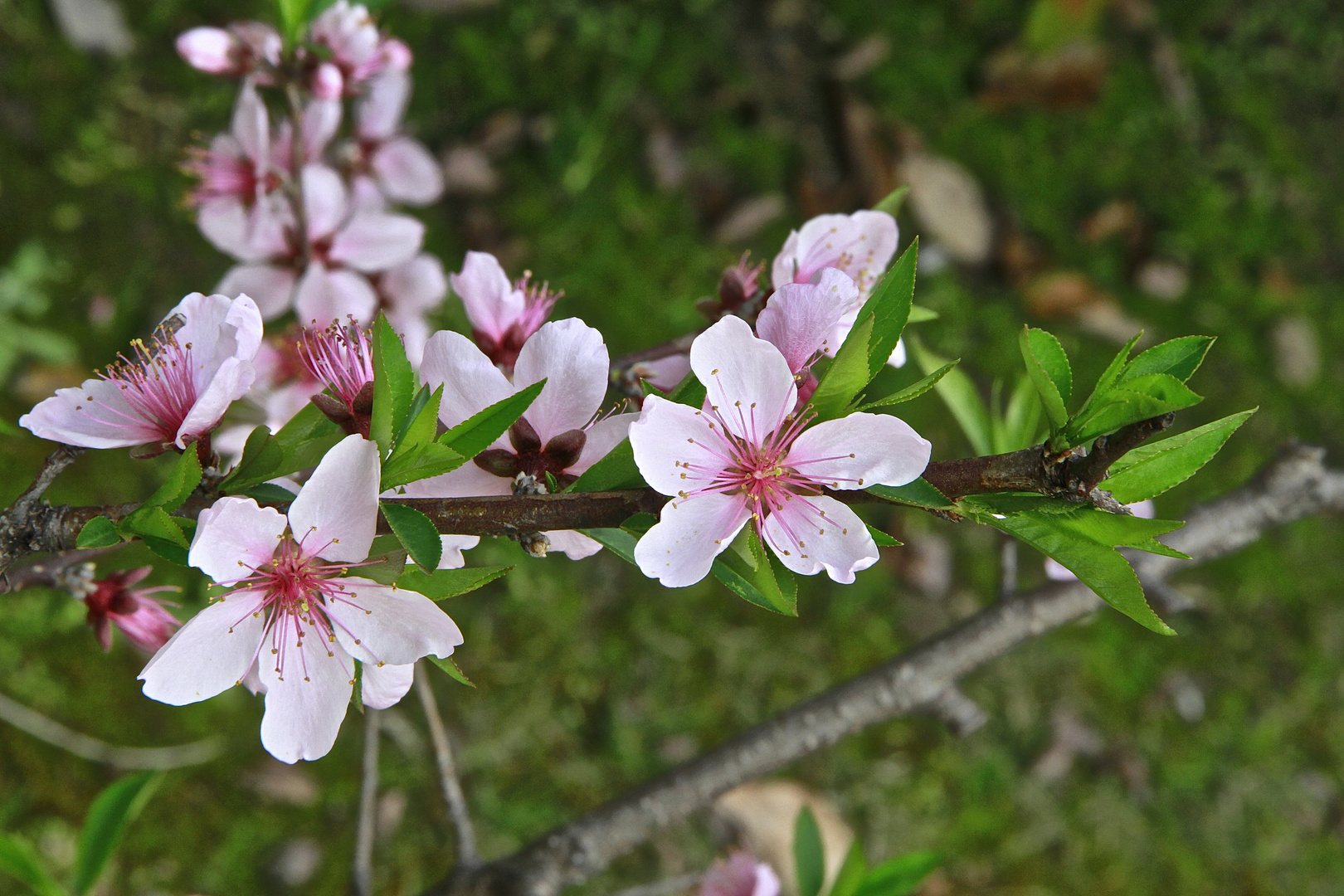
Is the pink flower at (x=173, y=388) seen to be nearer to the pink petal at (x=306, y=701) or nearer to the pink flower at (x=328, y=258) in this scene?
the pink petal at (x=306, y=701)

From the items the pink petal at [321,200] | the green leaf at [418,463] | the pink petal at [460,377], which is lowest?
the green leaf at [418,463]

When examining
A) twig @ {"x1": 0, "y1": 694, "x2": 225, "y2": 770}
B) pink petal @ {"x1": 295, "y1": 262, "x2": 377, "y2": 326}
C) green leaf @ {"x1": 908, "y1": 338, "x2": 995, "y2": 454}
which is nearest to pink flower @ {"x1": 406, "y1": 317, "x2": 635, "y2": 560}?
green leaf @ {"x1": 908, "y1": 338, "x2": 995, "y2": 454}

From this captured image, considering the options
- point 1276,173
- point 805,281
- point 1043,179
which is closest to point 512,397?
point 805,281

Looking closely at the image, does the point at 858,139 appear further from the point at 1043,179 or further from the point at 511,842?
the point at 511,842

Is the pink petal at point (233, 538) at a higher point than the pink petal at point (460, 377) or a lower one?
lower

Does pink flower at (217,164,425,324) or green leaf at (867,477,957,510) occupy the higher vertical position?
pink flower at (217,164,425,324)

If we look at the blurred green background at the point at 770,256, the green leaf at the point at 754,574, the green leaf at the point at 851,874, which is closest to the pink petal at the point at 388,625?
the green leaf at the point at 754,574

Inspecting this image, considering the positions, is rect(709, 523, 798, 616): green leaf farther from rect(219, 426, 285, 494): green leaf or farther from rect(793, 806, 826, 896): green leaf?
rect(793, 806, 826, 896): green leaf
